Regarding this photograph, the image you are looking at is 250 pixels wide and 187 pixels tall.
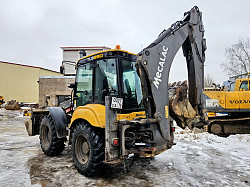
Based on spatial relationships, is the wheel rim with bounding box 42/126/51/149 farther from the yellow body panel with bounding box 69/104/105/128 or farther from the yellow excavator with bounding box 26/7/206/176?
the yellow body panel with bounding box 69/104/105/128

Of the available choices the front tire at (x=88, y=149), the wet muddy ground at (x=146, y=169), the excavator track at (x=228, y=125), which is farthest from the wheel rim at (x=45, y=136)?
the excavator track at (x=228, y=125)

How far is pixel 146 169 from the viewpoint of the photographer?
421 cm

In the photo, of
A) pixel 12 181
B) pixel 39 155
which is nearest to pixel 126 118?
pixel 12 181

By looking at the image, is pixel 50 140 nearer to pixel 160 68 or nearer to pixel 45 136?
pixel 45 136

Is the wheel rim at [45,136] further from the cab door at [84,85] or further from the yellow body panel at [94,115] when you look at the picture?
the yellow body panel at [94,115]

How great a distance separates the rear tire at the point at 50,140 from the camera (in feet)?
16.2

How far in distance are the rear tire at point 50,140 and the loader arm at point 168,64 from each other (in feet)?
9.13

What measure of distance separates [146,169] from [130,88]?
1.82m

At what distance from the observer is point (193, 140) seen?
7.19 metres

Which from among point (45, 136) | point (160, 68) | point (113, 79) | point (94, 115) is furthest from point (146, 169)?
point (45, 136)

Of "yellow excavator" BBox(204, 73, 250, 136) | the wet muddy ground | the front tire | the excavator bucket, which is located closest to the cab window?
the front tire

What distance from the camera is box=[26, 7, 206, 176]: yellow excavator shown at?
3.36 m

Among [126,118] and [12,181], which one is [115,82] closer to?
[126,118]

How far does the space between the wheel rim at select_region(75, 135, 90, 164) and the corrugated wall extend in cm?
2870
